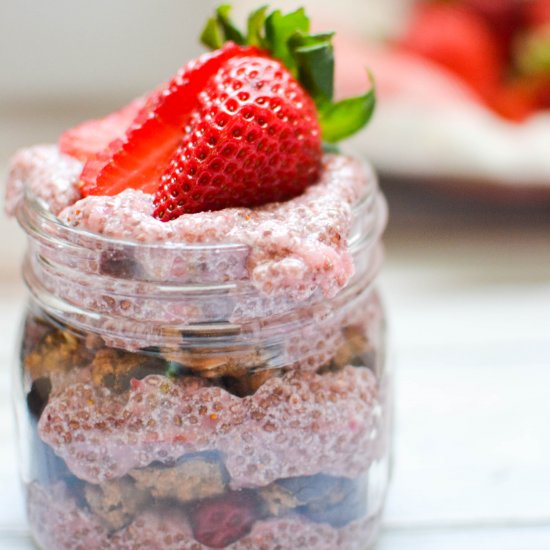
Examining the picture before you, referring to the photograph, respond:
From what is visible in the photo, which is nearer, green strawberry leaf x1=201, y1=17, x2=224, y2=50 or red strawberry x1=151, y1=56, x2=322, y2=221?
red strawberry x1=151, y1=56, x2=322, y2=221

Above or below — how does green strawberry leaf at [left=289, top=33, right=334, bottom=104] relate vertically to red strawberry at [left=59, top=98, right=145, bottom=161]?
above

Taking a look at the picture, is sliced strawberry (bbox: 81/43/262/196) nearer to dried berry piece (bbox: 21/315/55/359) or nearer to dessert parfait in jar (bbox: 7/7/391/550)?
dessert parfait in jar (bbox: 7/7/391/550)

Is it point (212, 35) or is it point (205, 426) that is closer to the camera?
point (205, 426)

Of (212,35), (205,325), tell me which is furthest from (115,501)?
(212,35)

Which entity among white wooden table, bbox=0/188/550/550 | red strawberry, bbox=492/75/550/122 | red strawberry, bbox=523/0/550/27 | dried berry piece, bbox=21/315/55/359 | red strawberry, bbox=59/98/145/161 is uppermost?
red strawberry, bbox=59/98/145/161

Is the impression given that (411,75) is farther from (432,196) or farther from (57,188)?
(57,188)

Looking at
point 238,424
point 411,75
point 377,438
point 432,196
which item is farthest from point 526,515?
point 411,75

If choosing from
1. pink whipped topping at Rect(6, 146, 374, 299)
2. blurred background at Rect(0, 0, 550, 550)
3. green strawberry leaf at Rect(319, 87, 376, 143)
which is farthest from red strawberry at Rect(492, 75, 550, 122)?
pink whipped topping at Rect(6, 146, 374, 299)

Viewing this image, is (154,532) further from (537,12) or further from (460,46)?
(537,12)
